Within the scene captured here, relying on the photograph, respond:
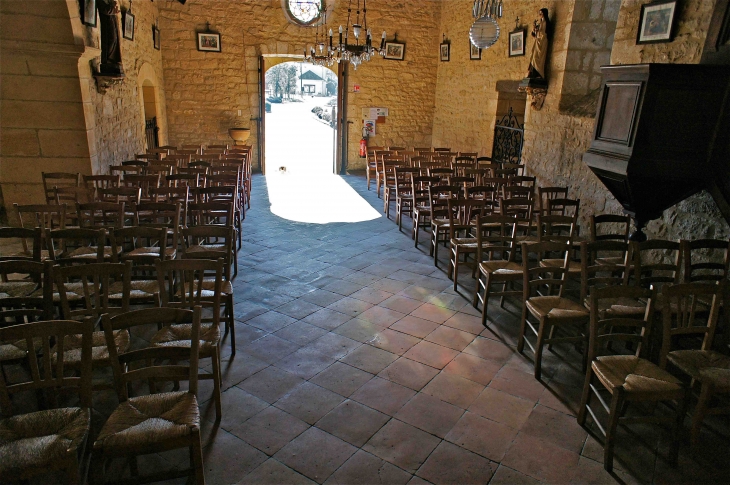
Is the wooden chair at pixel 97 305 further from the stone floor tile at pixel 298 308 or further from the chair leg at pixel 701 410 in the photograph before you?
the chair leg at pixel 701 410

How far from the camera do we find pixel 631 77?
3.83m

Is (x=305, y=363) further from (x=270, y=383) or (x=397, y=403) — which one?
(x=397, y=403)

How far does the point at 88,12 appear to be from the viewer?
18.7ft

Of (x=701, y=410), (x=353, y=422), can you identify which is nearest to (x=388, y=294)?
(x=353, y=422)

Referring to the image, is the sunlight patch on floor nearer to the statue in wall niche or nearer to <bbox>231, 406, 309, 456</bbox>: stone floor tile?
the statue in wall niche

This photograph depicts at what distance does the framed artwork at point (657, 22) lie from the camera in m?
4.57

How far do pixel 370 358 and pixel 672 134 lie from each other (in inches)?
116

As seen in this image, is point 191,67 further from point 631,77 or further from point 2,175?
point 631,77

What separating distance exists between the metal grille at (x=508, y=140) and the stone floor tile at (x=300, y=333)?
247 inches

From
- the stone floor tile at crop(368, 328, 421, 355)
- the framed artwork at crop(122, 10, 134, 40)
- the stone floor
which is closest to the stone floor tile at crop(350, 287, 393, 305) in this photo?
the stone floor

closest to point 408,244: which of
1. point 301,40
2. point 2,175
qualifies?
point 2,175

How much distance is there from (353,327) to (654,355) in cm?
229

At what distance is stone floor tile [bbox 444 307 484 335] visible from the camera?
3.97 meters

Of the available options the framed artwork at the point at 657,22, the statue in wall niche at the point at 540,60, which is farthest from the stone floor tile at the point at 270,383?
the statue in wall niche at the point at 540,60
